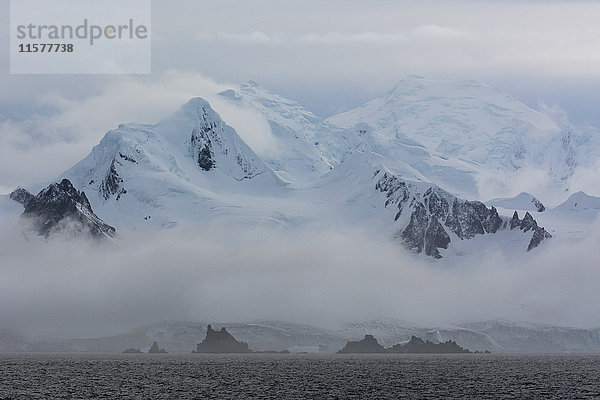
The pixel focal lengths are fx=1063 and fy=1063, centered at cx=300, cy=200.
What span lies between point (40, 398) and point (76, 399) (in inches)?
263

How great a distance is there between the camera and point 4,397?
198000 mm

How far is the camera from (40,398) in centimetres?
19900

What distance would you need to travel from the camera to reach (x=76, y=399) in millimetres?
199375

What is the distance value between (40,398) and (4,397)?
6.55 meters

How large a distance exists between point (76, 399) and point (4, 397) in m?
13.2
